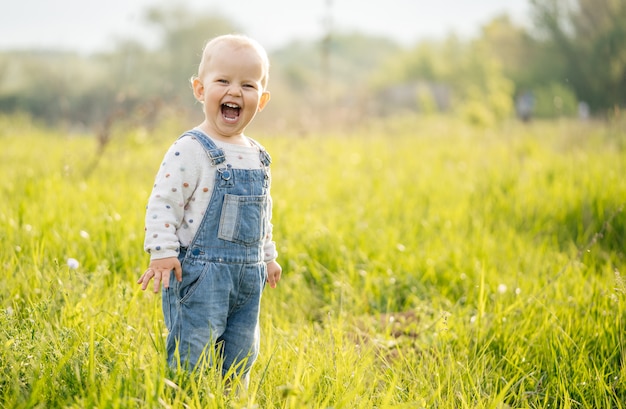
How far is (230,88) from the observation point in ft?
7.02

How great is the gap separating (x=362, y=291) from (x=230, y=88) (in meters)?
1.73

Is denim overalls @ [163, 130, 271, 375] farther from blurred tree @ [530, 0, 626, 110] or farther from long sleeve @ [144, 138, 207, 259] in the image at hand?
blurred tree @ [530, 0, 626, 110]

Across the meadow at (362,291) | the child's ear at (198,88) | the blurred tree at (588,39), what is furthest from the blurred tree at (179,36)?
the child's ear at (198,88)

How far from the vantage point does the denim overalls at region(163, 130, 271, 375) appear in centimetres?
206

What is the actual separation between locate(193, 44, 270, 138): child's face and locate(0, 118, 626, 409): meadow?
85 cm

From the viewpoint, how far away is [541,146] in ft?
27.3

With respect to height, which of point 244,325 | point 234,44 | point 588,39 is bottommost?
point 244,325

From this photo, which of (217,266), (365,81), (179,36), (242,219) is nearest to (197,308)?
(217,266)

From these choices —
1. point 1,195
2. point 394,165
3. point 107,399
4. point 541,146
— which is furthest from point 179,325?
point 541,146

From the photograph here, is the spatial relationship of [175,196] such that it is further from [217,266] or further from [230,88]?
[230,88]

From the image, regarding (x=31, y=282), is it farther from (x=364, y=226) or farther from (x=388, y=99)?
(x=388, y=99)

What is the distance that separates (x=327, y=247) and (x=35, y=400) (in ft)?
7.73

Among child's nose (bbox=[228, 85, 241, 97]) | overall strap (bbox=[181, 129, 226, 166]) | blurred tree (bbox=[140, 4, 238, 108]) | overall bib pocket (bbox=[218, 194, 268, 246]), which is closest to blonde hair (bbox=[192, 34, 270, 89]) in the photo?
child's nose (bbox=[228, 85, 241, 97])

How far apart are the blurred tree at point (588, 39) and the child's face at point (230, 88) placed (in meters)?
21.8
